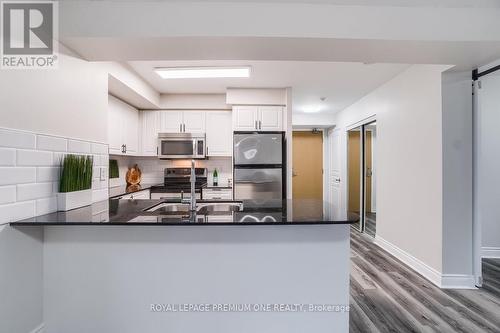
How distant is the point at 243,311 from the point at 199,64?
8.17ft

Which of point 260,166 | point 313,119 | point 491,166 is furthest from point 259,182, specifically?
point 491,166

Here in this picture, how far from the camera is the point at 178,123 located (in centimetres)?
427

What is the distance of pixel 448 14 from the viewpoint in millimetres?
1775

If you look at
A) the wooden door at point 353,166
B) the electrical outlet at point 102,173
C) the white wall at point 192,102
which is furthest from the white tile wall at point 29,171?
the wooden door at point 353,166

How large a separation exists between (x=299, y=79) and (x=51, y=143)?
2.93 metres

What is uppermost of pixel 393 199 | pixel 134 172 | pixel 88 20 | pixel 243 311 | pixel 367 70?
pixel 367 70

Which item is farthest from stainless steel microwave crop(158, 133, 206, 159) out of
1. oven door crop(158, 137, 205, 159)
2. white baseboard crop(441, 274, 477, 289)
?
white baseboard crop(441, 274, 477, 289)

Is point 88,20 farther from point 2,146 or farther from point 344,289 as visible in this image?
point 344,289

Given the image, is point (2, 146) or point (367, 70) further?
point (367, 70)

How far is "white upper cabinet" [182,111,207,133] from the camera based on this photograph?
4.27m

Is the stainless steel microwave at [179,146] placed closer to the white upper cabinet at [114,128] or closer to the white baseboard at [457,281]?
the white upper cabinet at [114,128]

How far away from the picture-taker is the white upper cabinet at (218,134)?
4.29 meters

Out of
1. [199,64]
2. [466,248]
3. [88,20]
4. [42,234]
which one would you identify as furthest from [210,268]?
[466,248]

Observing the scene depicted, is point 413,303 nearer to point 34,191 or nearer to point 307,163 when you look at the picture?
point 34,191
